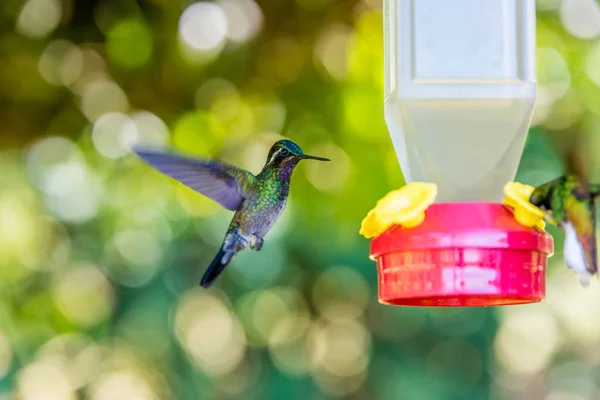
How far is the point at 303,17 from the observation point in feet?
15.5

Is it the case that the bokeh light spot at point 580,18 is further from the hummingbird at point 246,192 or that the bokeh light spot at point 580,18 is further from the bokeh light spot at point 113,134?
the hummingbird at point 246,192

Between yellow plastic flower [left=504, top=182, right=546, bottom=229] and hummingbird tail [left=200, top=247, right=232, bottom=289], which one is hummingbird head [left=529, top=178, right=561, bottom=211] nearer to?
yellow plastic flower [left=504, top=182, right=546, bottom=229]

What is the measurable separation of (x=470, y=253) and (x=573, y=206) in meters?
0.25

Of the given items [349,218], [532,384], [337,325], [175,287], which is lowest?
[532,384]

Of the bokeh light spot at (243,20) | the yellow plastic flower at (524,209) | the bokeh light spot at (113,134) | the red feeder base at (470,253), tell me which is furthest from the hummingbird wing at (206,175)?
the bokeh light spot at (243,20)

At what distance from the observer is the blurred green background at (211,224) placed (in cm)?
449

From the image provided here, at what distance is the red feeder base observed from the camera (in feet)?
6.24

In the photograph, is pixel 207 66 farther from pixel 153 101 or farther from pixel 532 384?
pixel 532 384

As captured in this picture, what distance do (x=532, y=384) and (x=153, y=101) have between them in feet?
8.73

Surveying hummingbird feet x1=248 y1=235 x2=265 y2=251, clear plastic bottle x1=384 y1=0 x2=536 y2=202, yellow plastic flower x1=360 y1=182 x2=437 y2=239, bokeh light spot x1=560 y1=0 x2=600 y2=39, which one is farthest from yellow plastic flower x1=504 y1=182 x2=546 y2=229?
bokeh light spot x1=560 y1=0 x2=600 y2=39

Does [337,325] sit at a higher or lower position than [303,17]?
lower

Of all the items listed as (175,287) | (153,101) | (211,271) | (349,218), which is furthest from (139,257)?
(211,271)

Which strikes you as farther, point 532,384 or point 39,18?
point 532,384

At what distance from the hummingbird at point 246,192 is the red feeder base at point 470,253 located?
1.68 feet
